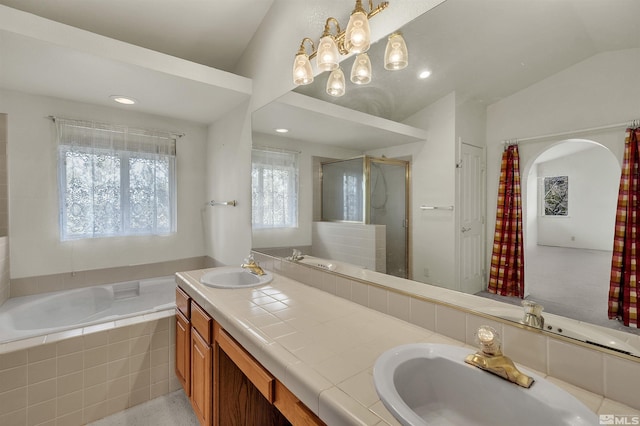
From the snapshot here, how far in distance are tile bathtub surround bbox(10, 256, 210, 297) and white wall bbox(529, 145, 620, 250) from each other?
2.88 metres

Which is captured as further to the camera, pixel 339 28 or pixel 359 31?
pixel 339 28

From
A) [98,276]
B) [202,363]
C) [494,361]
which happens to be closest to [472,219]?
[494,361]

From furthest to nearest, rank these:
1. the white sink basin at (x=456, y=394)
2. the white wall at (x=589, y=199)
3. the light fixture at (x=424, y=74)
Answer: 1. the light fixture at (x=424, y=74)
2. the white wall at (x=589, y=199)
3. the white sink basin at (x=456, y=394)

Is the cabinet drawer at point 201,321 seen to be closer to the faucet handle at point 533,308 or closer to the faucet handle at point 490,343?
the faucet handle at point 490,343

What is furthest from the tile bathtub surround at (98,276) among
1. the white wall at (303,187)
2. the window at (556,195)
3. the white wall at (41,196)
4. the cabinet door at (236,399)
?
the window at (556,195)

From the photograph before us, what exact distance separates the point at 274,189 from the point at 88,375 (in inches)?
63.3

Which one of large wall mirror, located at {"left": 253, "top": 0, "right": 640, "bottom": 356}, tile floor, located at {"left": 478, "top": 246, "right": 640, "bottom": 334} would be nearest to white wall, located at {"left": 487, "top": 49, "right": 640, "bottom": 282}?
large wall mirror, located at {"left": 253, "top": 0, "right": 640, "bottom": 356}

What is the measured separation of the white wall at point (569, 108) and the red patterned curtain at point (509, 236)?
0.07 feet

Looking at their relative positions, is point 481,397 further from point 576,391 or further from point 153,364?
point 153,364

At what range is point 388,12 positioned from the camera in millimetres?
1236

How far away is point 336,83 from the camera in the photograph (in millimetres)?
1518

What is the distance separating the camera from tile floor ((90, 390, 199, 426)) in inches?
64.6

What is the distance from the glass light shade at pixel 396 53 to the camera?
3.86ft

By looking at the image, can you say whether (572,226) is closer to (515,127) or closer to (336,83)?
(515,127)
